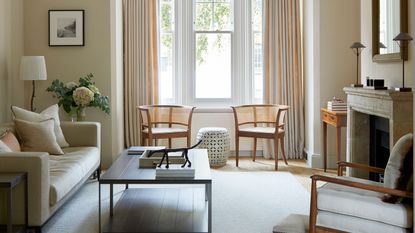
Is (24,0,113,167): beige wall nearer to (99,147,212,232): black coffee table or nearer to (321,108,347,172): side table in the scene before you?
(99,147,212,232): black coffee table

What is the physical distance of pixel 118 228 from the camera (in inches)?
128

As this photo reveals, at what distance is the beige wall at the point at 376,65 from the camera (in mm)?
4031

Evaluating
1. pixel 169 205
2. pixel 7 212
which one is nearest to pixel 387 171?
pixel 169 205

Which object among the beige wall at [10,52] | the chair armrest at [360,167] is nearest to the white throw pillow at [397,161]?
the chair armrest at [360,167]

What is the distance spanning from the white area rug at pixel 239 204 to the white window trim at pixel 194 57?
162 centimetres

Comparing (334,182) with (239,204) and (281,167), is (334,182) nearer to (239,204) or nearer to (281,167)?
(239,204)

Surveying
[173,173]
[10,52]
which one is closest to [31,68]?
[10,52]

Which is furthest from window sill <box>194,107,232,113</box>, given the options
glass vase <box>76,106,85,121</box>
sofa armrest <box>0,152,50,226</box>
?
sofa armrest <box>0,152,50,226</box>

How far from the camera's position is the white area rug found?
13.1 ft

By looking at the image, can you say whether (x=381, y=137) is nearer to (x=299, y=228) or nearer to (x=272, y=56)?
(x=299, y=228)

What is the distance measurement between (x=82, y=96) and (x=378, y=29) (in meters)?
3.30

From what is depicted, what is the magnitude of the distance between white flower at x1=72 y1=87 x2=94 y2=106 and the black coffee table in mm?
1473

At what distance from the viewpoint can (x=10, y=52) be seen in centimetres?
578

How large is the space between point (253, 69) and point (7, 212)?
459cm
